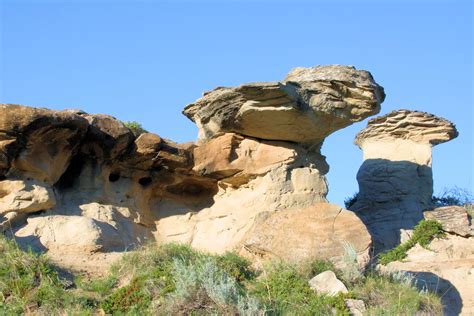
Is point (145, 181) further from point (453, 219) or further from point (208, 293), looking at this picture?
point (453, 219)

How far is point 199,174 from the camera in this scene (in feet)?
51.5

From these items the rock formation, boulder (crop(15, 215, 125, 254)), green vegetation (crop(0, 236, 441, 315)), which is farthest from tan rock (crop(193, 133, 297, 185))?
boulder (crop(15, 215, 125, 254))

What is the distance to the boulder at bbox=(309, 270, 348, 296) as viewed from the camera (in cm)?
1279

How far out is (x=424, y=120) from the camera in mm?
19594

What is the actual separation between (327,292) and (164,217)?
437cm

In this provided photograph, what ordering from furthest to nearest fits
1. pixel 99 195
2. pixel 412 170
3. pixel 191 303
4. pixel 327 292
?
pixel 412 170 < pixel 99 195 < pixel 327 292 < pixel 191 303

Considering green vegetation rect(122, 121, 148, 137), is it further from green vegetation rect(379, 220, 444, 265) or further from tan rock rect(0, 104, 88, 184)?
green vegetation rect(379, 220, 444, 265)

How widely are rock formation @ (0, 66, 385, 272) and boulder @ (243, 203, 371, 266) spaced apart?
3 centimetres

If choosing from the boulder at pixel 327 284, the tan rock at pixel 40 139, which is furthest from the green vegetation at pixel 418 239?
the tan rock at pixel 40 139

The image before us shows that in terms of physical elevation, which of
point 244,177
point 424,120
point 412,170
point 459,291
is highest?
point 424,120

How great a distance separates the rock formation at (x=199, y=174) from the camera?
46.0 feet

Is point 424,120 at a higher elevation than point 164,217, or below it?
higher

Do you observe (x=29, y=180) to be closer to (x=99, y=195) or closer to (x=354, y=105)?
(x=99, y=195)

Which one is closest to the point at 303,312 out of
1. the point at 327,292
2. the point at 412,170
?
the point at 327,292
